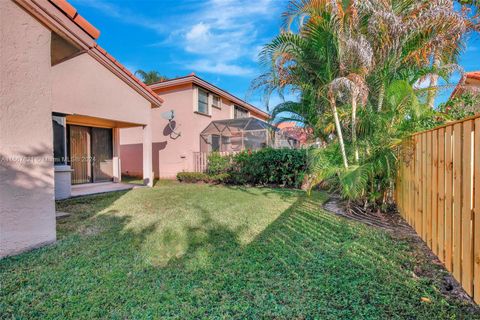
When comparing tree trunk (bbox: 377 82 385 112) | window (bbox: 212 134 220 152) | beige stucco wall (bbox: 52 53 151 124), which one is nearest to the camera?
tree trunk (bbox: 377 82 385 112)

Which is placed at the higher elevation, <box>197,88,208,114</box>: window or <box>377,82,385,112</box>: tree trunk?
<box>197,88,208,114</box>: window

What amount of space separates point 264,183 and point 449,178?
8.98 metres

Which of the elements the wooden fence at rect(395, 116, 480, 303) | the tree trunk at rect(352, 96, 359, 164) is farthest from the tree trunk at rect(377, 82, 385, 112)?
the wooden fence at rect(395, 116, 480, 303)

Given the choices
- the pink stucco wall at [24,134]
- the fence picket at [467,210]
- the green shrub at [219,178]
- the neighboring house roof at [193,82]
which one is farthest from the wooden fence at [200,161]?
the fence picket at [467,210]

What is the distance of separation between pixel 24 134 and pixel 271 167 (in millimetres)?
8853

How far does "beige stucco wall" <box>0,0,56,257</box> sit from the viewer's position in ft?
11.8

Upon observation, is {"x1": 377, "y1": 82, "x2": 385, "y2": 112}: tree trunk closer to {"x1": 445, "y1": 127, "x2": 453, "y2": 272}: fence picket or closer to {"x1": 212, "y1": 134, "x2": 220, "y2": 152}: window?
{"x1": 445, "y1": 127, "x2": 453, "y2": 272}: fence picket

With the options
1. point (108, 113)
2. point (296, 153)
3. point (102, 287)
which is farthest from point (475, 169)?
point (108, 113)

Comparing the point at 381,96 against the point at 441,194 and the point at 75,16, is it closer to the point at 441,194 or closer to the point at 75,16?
the point at 441,194

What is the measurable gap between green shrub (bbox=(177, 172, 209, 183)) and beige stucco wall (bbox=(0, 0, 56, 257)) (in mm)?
8839

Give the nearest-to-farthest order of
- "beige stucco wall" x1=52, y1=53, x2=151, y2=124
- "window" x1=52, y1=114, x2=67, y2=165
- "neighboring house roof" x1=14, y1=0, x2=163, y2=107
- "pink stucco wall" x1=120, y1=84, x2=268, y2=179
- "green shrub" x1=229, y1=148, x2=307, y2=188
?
"neighboring house roof" x1=14, y1=0, x2=163, y2=107 < "beige stucco wall" x1=52, y1=53, x2=151, y2=124 < "window" x1=52, y1=114, x2=67, y2=165 < "green shrub" x1=229, y1=148, x2=307, y2=188 < "pink stucco wall" x1=120, y1=84, x2=268, y2=179

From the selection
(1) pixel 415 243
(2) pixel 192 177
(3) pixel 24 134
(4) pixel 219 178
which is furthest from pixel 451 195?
(2) pixel 192 177

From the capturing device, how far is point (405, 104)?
17.4ft

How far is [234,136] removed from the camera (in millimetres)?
15703
